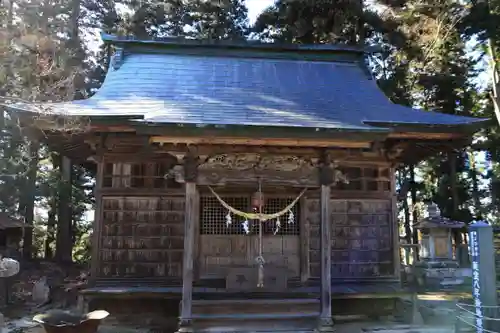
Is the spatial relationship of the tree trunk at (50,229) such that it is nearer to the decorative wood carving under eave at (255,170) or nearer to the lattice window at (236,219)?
the lattice window at (236,219)

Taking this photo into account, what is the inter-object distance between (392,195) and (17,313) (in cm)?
939

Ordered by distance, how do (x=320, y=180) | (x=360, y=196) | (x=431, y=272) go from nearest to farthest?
(x=320, y=180) < (x=360, y=196) < (x=431, y=272)

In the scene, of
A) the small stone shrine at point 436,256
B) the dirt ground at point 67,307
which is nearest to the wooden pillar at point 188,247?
the dirt ground at point 67,307

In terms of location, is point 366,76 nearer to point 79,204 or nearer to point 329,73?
point 329,73

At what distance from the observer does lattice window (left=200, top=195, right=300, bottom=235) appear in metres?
9.41

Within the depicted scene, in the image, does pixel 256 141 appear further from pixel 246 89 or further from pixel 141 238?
pixel 141 238

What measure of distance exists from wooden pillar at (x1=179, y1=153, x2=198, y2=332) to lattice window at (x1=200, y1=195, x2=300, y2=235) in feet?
7.03

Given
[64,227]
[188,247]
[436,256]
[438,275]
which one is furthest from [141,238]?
[436,256]

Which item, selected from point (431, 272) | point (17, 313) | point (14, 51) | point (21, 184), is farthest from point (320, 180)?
point (21, 184)

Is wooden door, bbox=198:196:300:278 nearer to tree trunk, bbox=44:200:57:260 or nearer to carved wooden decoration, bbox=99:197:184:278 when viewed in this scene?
carved wooden decoration, bbox=99:197:184:278

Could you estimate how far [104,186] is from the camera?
30.2 ft

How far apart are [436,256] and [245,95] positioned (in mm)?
11213

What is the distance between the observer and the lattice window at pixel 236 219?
30.9 feet

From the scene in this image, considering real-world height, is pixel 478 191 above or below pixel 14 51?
below
